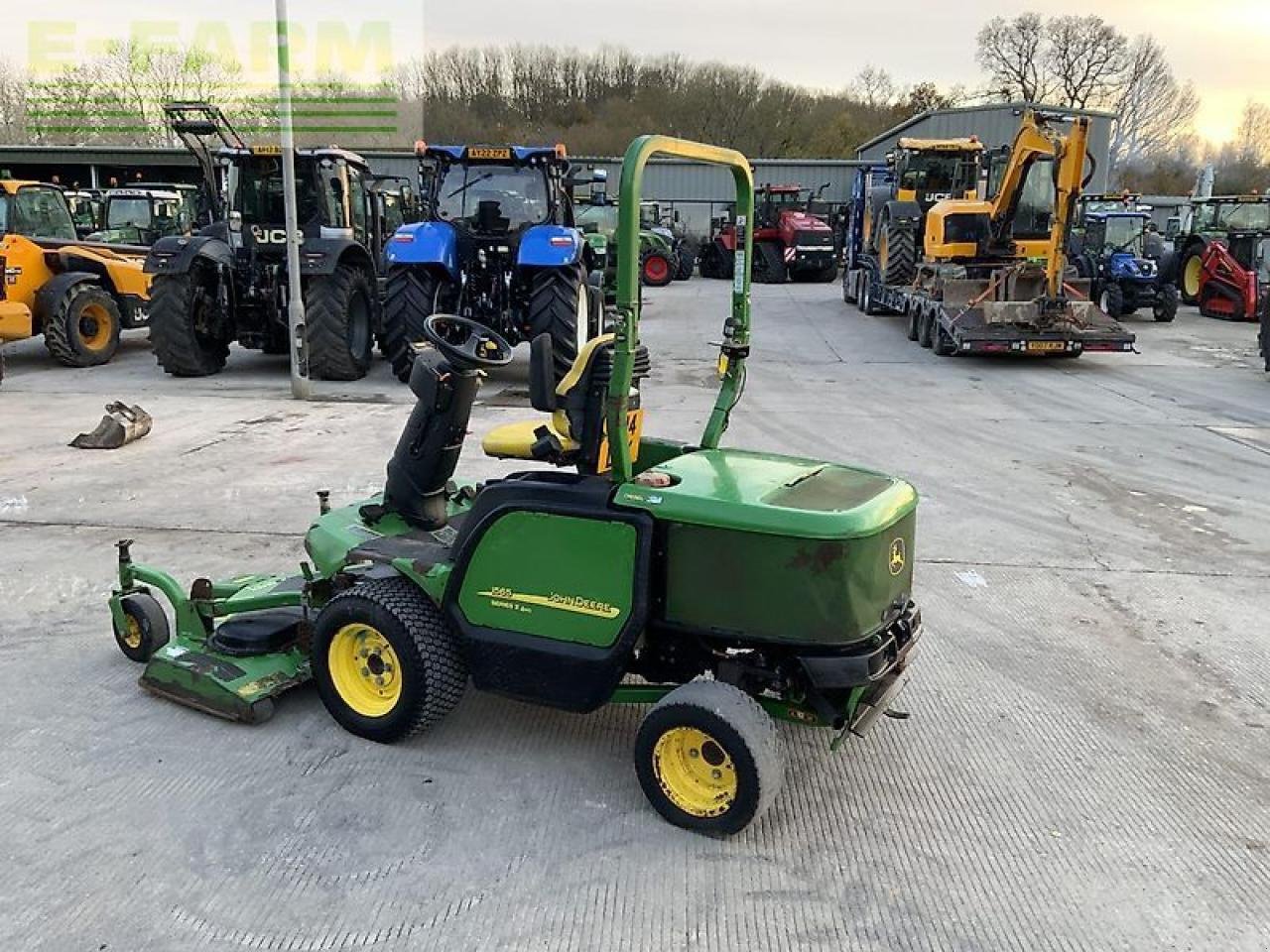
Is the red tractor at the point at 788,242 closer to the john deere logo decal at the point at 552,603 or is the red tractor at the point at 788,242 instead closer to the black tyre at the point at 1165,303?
the black tyre at the point at 1165,303

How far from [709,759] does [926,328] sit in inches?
449

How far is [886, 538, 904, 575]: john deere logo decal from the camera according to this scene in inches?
120

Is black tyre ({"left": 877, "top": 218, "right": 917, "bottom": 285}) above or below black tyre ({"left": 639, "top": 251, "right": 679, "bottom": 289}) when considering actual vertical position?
above

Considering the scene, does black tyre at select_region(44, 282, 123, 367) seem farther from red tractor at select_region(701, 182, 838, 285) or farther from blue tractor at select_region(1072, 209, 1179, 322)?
red tractor at select_region(701, 182, 838, 285)

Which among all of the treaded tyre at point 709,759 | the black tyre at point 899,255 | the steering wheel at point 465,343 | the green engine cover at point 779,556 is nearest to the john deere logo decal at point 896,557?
the green engine cover at point 779,556

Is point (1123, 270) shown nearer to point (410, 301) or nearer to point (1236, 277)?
point (1236, 277)

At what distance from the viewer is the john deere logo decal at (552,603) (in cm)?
303

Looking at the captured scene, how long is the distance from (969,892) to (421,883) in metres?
1.44

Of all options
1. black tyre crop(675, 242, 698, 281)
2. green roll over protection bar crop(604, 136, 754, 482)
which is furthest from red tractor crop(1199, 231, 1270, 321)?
green roll over protection bar crop(604, 136, 754, 482)

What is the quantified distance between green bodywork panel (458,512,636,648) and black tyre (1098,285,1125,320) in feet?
53.0

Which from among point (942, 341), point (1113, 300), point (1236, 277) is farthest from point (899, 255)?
point (1236, 277)

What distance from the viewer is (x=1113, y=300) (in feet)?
56.0

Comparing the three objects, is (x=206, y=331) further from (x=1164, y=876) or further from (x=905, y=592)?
(x=1164, y=876)

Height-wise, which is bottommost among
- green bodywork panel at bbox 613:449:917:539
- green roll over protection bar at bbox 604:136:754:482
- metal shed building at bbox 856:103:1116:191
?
green bodywork panel at bbox 613:449:917:539
